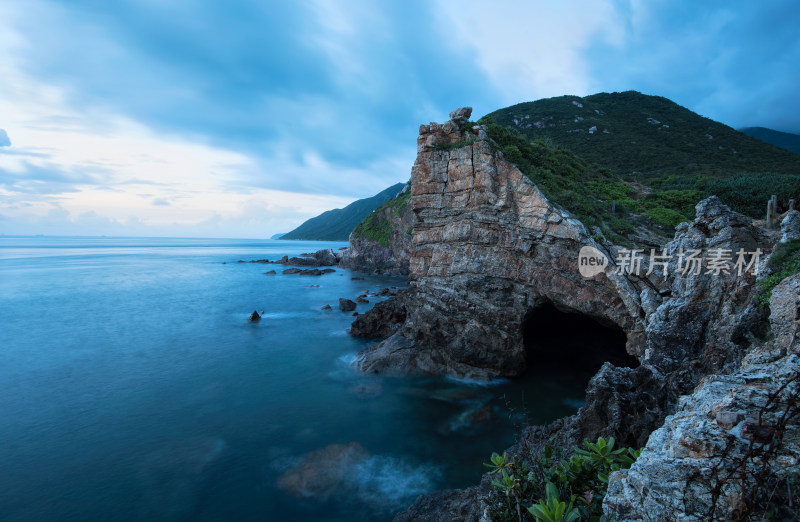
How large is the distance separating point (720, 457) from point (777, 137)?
115355 mm

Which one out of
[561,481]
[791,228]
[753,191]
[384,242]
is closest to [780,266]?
[791,228]

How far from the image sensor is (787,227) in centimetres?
906

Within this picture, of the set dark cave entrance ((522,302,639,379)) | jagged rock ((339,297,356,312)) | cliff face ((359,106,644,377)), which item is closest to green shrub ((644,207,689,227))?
dark cave entrance ((522,302,639,379))

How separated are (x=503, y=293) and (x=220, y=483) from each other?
1269 cm

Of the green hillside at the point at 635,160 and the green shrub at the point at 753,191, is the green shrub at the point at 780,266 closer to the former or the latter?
the green hillside at the point at 635,160

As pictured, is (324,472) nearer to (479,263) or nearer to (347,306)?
(479,263)

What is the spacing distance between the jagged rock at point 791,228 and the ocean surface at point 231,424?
7465 mm

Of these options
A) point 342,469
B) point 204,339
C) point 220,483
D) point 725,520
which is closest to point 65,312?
point 204,339

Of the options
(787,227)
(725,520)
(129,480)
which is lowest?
(129,480)

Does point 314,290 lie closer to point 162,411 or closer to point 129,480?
point 162,411

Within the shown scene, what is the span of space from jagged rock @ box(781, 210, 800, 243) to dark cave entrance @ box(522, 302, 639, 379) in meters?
9.35

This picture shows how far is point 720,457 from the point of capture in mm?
3449

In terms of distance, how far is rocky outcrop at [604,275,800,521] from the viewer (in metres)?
3.16

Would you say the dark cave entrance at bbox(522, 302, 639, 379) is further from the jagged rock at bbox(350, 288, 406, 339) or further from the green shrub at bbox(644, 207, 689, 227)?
the jagged rock at bbox(350, 288, 406, 339)
